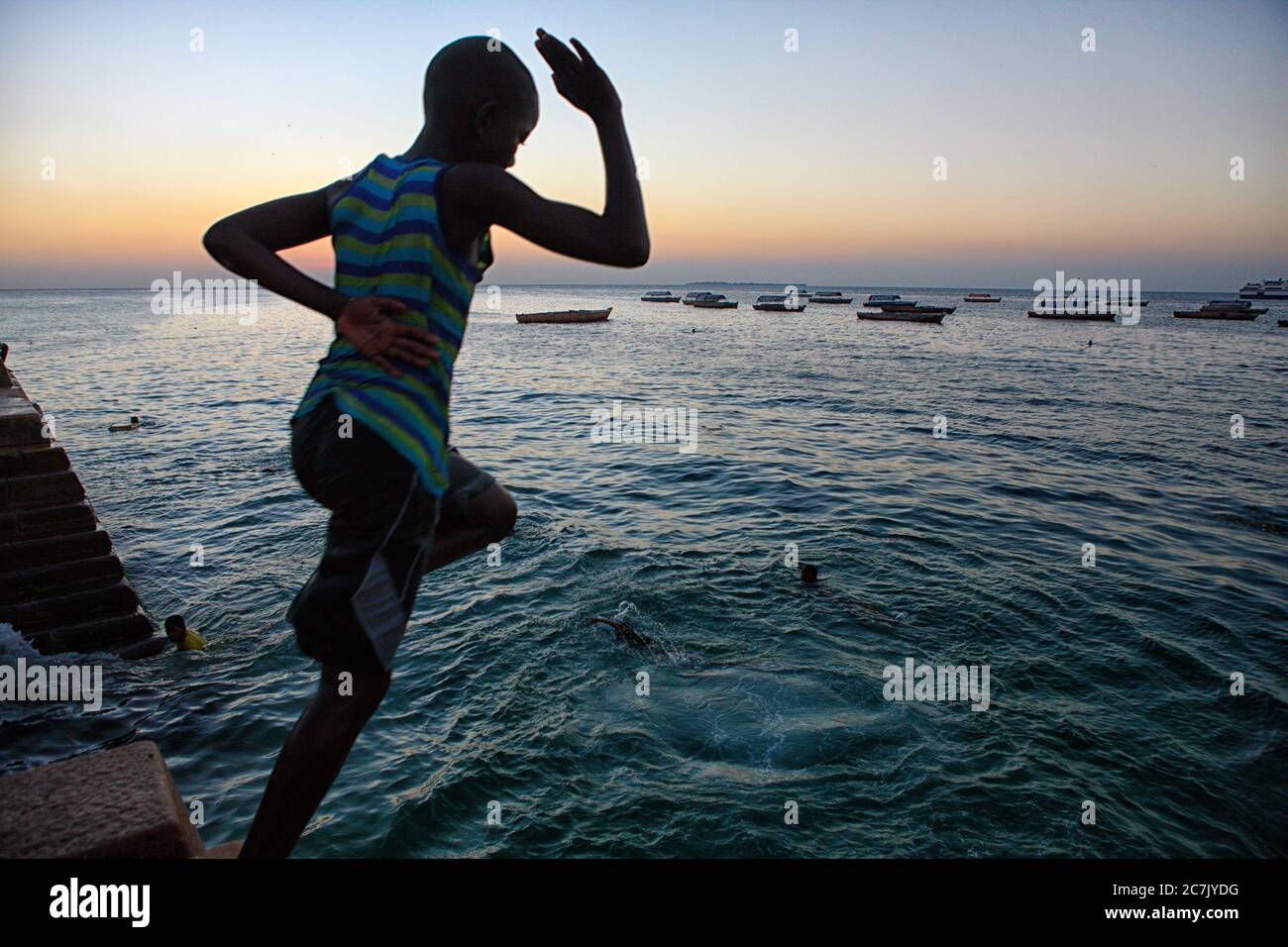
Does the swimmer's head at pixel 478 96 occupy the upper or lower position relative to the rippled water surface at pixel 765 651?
upper

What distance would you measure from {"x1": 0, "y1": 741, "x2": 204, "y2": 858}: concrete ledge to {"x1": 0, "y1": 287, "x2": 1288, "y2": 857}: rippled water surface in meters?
2.67

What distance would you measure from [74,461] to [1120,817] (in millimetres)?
21684

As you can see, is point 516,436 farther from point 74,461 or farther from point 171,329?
point 171,329

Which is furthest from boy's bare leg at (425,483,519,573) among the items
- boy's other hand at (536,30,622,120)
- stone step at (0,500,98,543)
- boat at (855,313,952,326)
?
boat at (855,313,952,326)

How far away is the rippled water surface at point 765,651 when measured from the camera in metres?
5.56

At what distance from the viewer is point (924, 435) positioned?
20922 millimetres

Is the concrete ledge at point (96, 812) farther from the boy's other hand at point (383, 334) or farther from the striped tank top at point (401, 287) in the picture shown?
the boy's other hand at point (383, 334)

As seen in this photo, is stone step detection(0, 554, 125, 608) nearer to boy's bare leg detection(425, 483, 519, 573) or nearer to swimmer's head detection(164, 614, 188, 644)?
swimmer's head detection(164, 614, 188, 644)

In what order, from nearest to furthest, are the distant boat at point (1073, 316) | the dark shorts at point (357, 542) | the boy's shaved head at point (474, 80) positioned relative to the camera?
the dark shorts at point (357, 542)
the boy's shaved head at point (474, 80)
the distant boat at point (1073, 316)

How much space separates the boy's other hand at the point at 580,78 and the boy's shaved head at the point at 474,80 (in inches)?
4.3

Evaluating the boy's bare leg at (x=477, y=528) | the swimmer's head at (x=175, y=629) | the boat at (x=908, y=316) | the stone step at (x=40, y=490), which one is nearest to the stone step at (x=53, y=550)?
the stone step at (x=40, y=490)

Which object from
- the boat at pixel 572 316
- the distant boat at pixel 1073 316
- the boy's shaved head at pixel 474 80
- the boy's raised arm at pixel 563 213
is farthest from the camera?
the distant boat at pixel 1073 316
